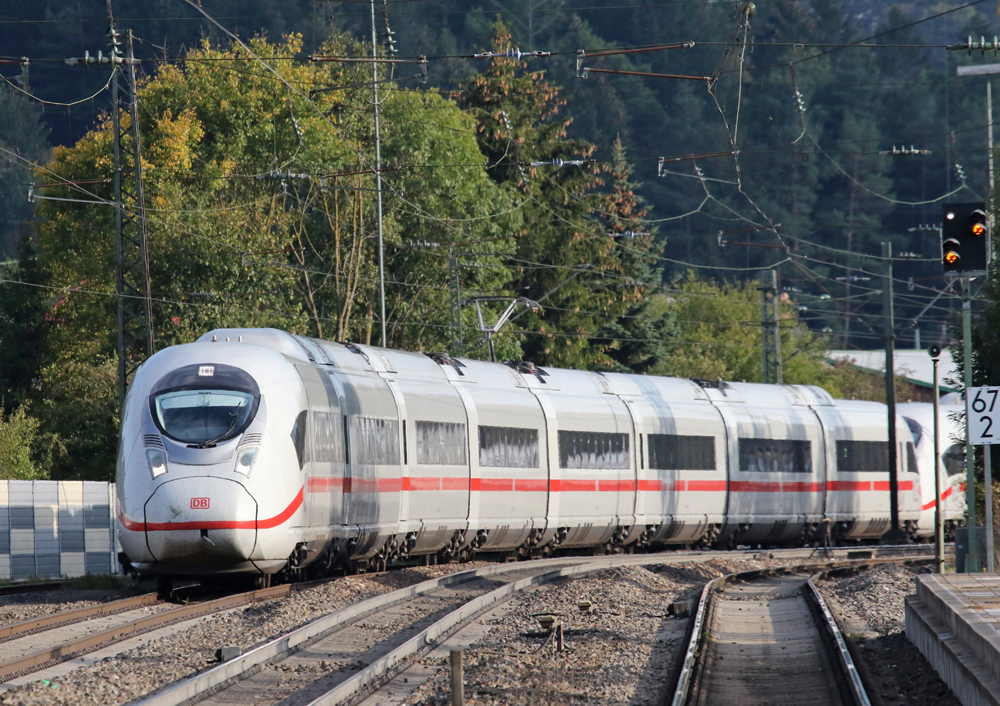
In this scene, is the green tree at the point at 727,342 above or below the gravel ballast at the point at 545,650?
above

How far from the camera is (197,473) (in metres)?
16.8

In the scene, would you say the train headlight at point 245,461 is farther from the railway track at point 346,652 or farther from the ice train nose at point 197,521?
the railway track at point 346,652

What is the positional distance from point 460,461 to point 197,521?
27.4 ft

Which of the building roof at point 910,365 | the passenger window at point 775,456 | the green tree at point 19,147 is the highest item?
the green tree at point 19,147

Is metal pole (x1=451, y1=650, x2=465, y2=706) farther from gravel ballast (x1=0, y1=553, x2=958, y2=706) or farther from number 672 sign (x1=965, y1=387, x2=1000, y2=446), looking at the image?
number 672 sign (x1=965, y1=387, x2=1000, y2=446)

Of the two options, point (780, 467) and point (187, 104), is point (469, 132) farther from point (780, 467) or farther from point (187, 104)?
point (780, 467)

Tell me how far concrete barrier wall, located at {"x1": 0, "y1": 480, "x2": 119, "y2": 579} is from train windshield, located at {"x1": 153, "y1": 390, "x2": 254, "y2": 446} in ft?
34.6

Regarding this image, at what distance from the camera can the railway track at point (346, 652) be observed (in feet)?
34.3

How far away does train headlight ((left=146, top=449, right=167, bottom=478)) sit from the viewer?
55.2 feet

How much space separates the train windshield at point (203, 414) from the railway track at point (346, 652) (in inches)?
106


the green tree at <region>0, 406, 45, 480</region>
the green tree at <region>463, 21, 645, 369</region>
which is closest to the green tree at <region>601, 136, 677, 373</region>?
the green tree at <region>463, 21, 645, 369</region>

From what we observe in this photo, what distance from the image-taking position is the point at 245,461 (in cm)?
1708

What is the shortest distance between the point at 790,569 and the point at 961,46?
10.1 metres

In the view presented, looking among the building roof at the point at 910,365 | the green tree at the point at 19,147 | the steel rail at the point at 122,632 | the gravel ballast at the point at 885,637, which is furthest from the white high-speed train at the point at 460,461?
the green tree at the point at 19,147
